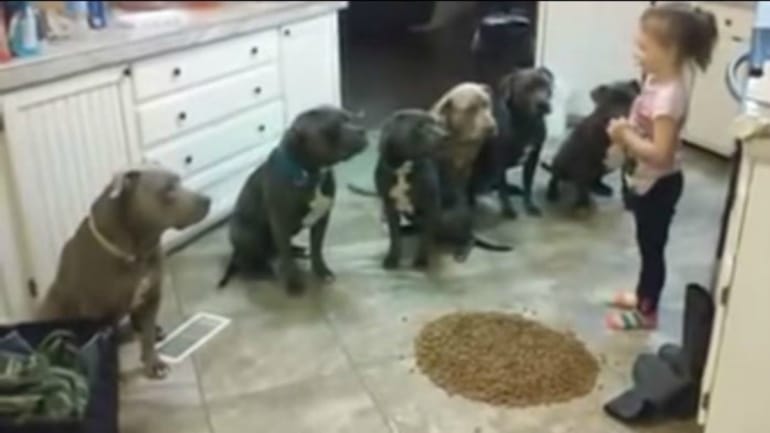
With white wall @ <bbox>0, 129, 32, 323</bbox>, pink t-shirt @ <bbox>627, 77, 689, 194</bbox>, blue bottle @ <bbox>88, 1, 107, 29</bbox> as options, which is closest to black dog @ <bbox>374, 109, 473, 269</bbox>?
pink t-shirt @ <bbox>627, 77, 689, 194</bbox>

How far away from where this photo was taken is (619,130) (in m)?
2.44

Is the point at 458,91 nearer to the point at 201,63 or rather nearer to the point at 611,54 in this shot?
the point at 201,63

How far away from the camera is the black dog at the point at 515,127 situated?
3389 mm

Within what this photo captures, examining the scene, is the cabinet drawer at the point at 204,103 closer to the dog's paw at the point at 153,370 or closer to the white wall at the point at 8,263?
the white wall at the point at 8,263

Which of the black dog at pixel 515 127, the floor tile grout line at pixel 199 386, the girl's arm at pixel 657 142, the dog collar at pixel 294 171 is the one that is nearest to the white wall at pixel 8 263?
the floor tile grout line at pixel 199 386

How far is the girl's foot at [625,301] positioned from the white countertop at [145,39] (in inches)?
69.3

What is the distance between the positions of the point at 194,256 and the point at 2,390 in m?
1.39

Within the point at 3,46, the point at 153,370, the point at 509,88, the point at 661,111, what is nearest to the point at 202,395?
the point at 153,370

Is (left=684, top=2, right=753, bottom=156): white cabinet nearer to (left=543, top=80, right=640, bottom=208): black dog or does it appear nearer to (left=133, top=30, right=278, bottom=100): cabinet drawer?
(left=543, top=80, right=640, bottom=208): black dog

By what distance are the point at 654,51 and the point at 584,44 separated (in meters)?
2.27

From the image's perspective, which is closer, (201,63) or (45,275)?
(45,275)

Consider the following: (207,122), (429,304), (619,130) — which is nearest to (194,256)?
(207,122)

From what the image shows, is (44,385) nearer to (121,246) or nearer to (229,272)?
(121,246)

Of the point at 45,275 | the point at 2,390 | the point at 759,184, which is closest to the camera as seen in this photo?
the point at 759,184
